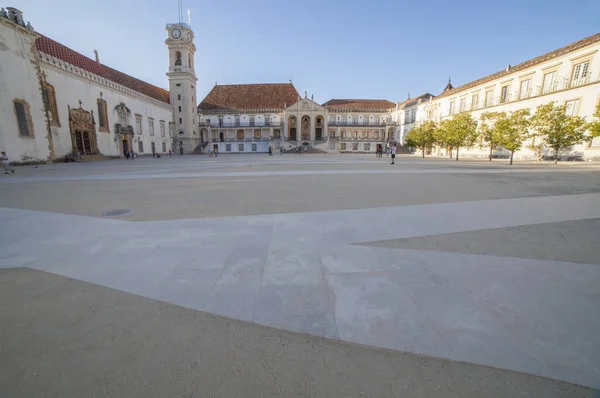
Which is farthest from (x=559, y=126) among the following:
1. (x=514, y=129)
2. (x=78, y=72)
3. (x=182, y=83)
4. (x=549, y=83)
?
(x=182, y=83)

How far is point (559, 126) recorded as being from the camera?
21656mm

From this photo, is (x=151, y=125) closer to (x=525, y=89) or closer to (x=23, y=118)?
(x=23, y=118)

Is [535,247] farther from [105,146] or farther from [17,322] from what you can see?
[105,146]

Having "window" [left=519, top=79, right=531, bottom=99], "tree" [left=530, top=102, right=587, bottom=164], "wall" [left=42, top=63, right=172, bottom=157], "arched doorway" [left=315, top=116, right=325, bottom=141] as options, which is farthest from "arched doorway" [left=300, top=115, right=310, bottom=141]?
"tree" [left=530, top=102, right=587, bottom=164]

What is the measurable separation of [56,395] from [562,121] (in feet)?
103

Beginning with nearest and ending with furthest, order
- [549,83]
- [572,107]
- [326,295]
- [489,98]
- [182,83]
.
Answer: [326,295] → [572,107] → [549,83] → [489,98] → [182,83]

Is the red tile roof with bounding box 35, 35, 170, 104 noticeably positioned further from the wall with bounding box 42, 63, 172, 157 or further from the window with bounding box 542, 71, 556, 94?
the window with bounding box 542, 71, 556, 94

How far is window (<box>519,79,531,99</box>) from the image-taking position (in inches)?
1158

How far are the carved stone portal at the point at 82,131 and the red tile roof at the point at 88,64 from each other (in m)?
5.62

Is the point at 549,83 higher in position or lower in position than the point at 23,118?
higher

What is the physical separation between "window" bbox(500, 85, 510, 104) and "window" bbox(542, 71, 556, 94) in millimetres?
4390

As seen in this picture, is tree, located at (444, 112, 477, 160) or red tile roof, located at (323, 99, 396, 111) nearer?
tree, located at (444, 112, 477, 160)

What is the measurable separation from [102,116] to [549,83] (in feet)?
158

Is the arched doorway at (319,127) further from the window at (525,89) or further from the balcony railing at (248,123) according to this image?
the window at (525,89)
